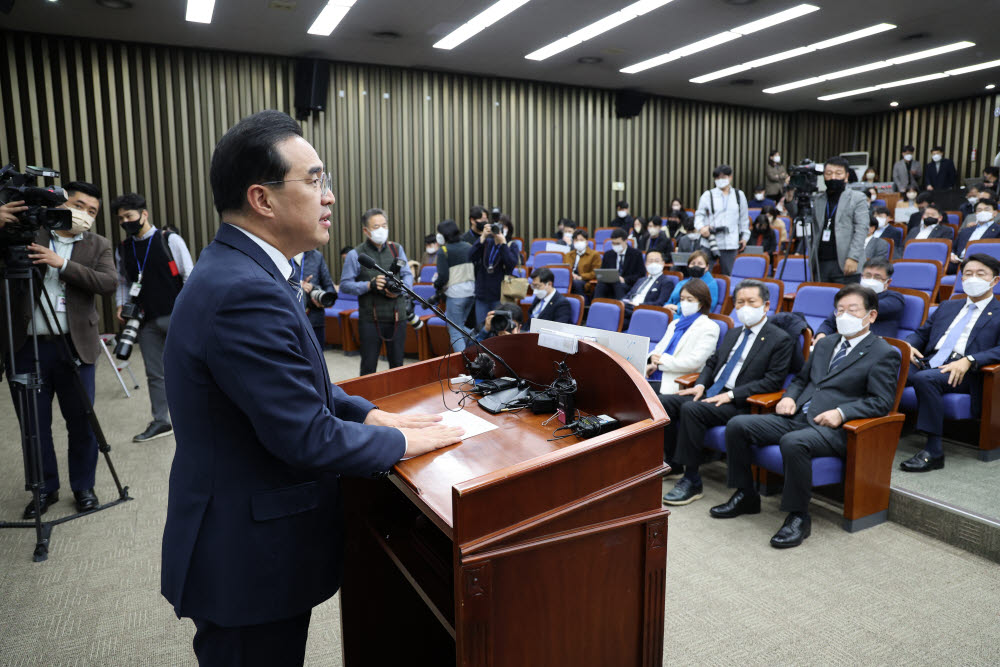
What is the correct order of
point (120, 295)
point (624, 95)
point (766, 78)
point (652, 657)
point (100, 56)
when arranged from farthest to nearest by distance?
point (624, 95) → point (766, 78) → point (100, 56) → point (120, 295) → point (652, 657)

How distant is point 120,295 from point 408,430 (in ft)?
12.7

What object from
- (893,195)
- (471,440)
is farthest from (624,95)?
(471,440)

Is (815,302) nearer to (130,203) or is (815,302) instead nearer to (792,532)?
(792,532)

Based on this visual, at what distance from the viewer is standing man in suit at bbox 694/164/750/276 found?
25.4ft

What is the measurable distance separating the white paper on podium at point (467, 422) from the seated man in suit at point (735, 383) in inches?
74.3

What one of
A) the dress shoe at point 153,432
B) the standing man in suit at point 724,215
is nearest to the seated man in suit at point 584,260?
the standing man in suit at point 724,215

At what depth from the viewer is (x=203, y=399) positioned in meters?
1.11

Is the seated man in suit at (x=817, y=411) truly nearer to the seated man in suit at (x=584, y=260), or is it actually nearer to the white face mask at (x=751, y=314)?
the white face mask at (x=751, y=314)

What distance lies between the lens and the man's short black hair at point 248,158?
44.9 inches

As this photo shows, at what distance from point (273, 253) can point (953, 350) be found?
3.82 meters

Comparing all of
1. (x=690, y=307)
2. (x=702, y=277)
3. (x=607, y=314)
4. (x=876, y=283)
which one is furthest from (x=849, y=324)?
(x=702, y=277)

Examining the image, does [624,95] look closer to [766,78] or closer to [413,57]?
[766,78]


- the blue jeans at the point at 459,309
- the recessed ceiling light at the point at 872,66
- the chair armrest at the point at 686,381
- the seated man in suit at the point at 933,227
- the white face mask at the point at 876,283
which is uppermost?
the recessed ceiling light at the point at 872,66

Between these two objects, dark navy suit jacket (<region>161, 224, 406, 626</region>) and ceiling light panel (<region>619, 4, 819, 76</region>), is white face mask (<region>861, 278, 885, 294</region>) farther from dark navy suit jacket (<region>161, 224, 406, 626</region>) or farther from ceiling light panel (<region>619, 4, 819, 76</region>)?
ceiling light panel (<region>619, 4, 819, 76</region>)
